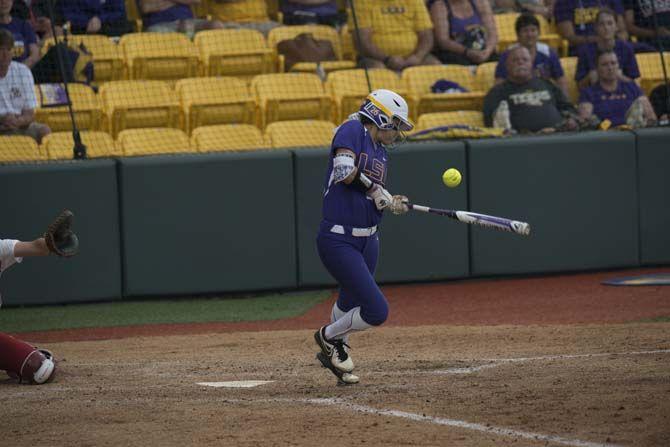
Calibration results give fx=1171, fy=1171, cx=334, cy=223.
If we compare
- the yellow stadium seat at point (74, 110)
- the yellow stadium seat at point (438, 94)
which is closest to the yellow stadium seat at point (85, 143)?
the yellow stadium seat at point (74, 110)

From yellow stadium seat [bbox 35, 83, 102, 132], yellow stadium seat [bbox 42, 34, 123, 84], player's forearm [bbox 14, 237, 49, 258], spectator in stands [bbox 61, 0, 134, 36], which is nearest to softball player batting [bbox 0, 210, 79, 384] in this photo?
player's forearm [bbox 14, 237, 49, 258]

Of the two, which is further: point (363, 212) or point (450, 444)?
point (363, 212)

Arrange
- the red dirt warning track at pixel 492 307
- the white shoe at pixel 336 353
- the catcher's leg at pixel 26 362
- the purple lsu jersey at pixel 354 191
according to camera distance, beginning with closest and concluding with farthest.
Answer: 1. the purple lsu jersey at pixel 354 191
2. the white shoe at pixel 336 353
3. the catcher's leg at pixel 26 362
4. the red dirt warning track at pixel 492 307

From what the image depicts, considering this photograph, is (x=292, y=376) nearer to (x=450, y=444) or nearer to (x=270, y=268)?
(x=450, y=444)

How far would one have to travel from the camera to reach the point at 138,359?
8711 mm

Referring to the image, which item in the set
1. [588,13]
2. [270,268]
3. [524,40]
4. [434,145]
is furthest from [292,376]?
[588,13]

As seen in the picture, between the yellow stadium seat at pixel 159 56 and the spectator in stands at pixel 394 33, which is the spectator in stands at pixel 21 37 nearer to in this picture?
the yellow stadium seat at pixel 159 56

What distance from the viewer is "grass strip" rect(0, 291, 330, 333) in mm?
10617

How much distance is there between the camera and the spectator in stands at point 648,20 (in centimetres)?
1383

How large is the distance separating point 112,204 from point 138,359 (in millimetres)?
2835

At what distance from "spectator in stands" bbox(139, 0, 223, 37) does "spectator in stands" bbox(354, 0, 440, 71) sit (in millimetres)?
1914

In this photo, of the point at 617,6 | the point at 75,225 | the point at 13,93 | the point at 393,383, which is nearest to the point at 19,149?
the point at 13,93

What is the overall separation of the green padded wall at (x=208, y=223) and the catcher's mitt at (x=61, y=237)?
4.10m

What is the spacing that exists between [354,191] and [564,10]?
7.45 meters
